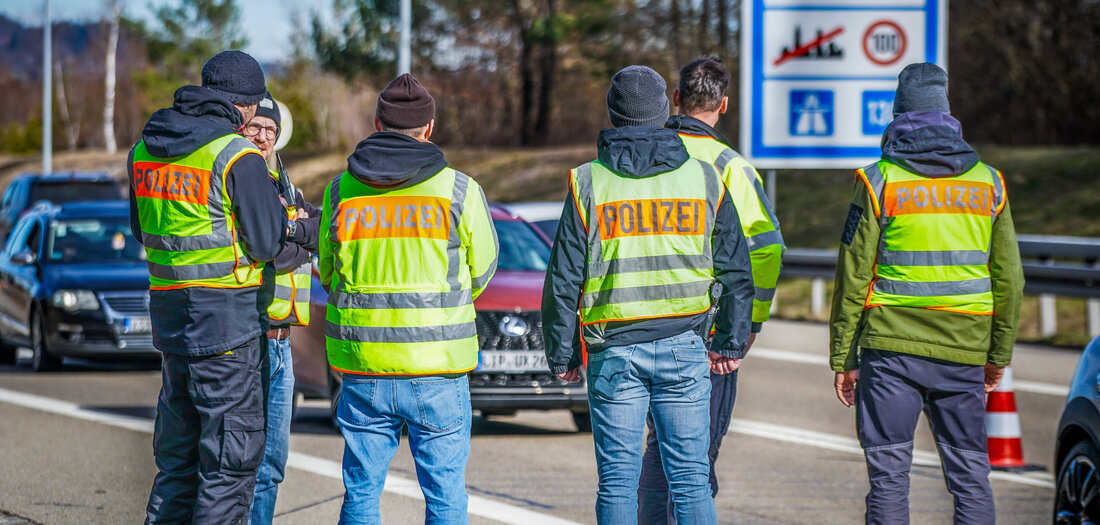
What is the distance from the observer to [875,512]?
15.5ft

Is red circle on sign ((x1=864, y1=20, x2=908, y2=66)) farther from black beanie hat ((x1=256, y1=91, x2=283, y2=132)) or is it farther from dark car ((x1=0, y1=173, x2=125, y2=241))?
dark car ((x1=0, y1=173, x2=125, y2=241))

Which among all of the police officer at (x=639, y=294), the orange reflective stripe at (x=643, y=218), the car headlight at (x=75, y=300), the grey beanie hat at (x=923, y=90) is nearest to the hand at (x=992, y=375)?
the grey beanie hat at (x=923, y=90)

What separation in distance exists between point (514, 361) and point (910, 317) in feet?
12.7

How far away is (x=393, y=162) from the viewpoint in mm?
4293

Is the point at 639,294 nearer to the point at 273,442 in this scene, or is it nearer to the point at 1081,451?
the point at 273,442

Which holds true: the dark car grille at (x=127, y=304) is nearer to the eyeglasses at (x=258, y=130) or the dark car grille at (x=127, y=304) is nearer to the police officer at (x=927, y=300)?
the eyeglasses at (x=258, y=130)

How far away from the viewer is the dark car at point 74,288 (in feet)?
38.9

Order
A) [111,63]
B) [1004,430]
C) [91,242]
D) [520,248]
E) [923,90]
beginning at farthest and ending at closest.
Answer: [111,63] → [91,242] → [520,248] → [1004,430] → [923,90]

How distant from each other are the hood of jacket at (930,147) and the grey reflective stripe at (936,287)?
402 millimetres

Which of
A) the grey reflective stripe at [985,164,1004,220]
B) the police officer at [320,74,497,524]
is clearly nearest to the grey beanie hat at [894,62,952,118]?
the grey reflective stripe at [985,164,1004,220]

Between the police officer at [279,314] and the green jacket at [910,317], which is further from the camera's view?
the police officer at [279,314]

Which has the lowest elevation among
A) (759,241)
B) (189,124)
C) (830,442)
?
(830,442)

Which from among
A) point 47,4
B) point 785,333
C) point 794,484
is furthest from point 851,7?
point 47,4

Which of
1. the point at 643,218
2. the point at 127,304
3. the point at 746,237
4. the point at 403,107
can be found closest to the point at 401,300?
the point at 403,107
